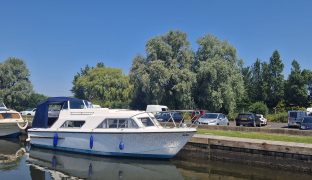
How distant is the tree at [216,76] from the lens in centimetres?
5144

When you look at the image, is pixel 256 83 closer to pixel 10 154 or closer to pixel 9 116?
pixel 9 116

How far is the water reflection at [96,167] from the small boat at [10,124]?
8714 millimetres

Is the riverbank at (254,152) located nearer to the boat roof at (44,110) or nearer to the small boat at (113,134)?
the small boat at (113,134)

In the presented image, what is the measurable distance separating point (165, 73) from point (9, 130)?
23565 mm

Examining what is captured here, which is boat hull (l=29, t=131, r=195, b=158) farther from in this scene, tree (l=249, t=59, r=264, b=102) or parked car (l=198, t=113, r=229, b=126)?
tree (l=249, t=59, r=264, b=102)

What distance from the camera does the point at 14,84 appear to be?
7375 cm

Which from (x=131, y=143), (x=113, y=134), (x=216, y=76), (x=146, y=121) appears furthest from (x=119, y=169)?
(x=216, y=76)

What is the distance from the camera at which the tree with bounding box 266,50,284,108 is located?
8063 centimetres

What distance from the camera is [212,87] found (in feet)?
171

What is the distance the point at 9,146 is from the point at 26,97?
48394 mm

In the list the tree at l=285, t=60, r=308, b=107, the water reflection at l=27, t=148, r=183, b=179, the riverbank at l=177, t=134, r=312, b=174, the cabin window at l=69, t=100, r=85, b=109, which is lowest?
the water reflection at l=27, t=148, r=183, b=179

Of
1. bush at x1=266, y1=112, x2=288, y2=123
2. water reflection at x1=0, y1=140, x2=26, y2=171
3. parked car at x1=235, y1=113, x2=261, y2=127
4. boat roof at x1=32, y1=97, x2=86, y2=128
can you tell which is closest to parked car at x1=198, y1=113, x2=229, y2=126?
parked car at x1=235, y1=113, x2=261, y2=127

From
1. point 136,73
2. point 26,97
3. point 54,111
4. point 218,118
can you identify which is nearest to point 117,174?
point 54,111

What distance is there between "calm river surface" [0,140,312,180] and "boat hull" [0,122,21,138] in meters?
8.88
